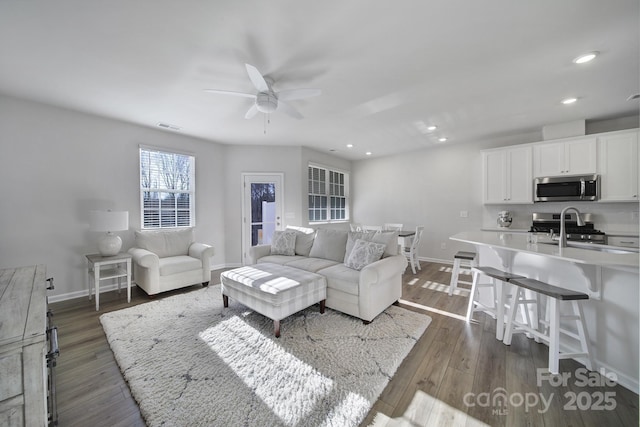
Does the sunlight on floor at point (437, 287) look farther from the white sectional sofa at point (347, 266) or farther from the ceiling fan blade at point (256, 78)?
the ceiling fan blade at point (256, 78)

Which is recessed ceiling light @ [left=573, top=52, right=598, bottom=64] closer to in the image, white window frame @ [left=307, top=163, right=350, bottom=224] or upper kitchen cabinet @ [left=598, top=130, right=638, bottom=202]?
upper kitchen cabinet @ [left=598, top=130, right=638, bottom=202]

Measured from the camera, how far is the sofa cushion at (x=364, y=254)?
287 centimetres

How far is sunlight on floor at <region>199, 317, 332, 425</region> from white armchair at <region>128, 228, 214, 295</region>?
139cm

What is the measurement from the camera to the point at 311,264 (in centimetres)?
322

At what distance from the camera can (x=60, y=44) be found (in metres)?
2.03

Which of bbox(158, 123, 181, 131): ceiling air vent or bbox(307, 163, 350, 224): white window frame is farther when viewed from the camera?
bbox(307, 163, 350, 224): white window frame

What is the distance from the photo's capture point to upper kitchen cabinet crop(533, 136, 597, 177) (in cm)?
373

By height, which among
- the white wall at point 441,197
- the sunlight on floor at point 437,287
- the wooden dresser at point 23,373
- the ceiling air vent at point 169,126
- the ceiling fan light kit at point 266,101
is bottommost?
the sunlight on floor at point 437,287

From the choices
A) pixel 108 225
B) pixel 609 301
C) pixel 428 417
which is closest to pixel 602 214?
pixel 609 301

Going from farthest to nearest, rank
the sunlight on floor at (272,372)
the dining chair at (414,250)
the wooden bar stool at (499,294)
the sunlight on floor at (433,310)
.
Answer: the dining chair at (414,250) → the sunlight on floor at (433,310) → the wooden bar stool at (499,294) → the sunlight on floor at (272,372)

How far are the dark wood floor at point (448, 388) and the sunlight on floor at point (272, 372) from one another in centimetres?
40

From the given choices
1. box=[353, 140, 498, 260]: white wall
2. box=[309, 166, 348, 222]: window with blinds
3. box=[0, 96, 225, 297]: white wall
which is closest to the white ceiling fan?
box=[0, 96, 225, 297]: white wall

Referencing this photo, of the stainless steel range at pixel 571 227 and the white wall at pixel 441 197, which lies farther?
the white wall at pixel 441 197

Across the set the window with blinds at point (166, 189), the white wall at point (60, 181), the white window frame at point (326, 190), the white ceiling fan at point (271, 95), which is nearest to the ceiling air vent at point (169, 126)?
the white wall at point (60, 181)
